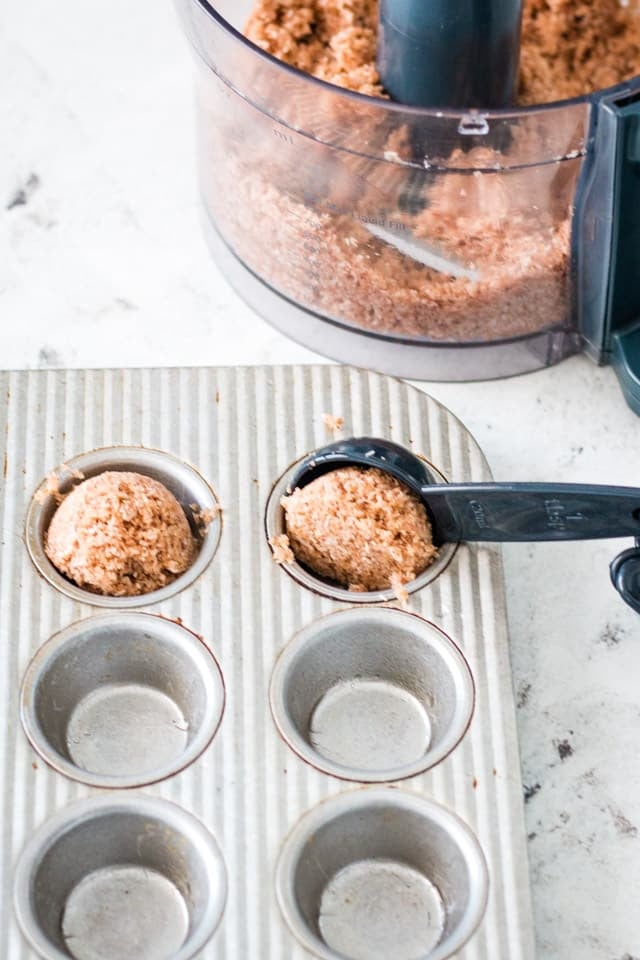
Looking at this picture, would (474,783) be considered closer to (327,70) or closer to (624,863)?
(624,863)

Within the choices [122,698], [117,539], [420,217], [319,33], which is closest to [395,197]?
[420,217]

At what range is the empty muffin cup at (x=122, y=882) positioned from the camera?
0.96 m

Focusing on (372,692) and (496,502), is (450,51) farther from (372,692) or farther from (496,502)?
(372,692)

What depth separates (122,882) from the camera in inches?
41.0

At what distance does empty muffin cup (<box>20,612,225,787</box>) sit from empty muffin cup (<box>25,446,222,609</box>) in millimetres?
24

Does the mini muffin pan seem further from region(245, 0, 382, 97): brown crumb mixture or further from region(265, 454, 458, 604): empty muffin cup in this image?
region(245, 0, 382, 97): brown crumb mixture

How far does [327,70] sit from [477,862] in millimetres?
675

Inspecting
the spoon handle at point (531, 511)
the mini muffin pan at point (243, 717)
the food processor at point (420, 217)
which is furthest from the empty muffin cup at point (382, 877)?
the food processor at point (420, 217)

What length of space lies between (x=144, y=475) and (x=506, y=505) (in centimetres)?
29

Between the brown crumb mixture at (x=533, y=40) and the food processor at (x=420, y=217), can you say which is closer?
the food processor at (x=420, y=217)

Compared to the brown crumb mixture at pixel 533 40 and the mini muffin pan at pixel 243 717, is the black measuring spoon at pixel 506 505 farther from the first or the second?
the brown crumb mixture at pixel 533 40

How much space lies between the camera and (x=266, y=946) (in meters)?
0.93

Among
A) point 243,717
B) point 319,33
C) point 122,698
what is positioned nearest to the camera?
point 243,717

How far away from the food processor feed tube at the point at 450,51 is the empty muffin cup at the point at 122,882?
1.98ft
